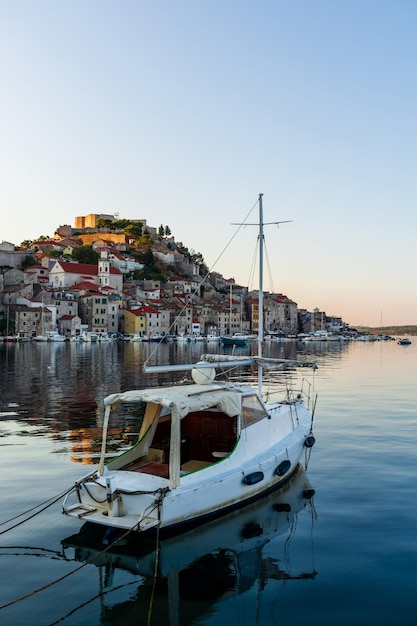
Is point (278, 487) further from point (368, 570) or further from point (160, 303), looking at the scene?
point (160, 303)

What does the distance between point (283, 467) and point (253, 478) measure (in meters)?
1.64


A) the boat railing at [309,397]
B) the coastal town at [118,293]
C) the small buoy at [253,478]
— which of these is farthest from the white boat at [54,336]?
the small buoy at [253,478]

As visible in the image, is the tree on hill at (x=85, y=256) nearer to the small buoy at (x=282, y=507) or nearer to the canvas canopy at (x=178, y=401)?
the canvas canopy at (x=178, y=401)

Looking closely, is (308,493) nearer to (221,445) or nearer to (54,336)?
(221,445)

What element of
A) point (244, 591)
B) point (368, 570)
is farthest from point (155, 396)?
point (368, 570)

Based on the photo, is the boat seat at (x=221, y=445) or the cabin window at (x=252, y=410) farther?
the boat seat at (x=221, y=445)

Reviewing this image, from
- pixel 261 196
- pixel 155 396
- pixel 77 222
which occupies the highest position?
pixel 77 222

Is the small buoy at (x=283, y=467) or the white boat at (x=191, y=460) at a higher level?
the white boat at (x=191, y=460)

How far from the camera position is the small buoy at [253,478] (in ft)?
37.7

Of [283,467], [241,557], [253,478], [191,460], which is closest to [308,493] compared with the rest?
[283,467]

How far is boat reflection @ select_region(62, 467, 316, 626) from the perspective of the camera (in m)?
8.00

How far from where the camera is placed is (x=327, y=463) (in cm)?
1638

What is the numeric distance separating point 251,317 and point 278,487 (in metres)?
156

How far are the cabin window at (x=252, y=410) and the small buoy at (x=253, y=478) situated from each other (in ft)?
3.82
